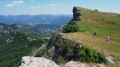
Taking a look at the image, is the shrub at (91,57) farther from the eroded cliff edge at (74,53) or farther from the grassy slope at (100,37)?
the grassy slope at (100,37)

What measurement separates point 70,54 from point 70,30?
1970cm

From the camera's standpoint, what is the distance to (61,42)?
121ft

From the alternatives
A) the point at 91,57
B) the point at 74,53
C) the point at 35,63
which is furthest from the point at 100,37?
the point at 35,63

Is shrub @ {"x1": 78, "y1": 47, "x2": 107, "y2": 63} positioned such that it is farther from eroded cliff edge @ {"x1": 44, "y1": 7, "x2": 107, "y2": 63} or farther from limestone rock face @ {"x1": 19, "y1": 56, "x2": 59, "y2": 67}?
limestone rock face @ {"x1": 19, "y1": 56, "x2": 59, "y2": 67}

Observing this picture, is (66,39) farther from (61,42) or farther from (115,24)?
(115,24)

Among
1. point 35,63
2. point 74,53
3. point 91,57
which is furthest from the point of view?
point 74,53

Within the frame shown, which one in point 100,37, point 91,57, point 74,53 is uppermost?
point 91,57

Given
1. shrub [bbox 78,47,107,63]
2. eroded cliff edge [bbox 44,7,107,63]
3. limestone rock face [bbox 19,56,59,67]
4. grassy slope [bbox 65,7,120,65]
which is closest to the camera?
limestone rock face [bbox 19,56,59,67]

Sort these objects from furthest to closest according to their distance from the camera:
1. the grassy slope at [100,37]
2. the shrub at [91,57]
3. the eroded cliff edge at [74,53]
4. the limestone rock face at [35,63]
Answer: the grassy slope at [100,37], the eroded cliff edge at [74,53], the shrub at [91,57], the limestone rock face at [35,63]

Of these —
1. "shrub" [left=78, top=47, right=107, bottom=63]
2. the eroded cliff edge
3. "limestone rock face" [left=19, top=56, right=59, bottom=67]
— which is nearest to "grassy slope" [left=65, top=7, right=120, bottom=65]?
the eroded cliff edge

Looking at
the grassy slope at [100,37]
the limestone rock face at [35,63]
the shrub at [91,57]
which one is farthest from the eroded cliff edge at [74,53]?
the limestone rock face at [35,63]

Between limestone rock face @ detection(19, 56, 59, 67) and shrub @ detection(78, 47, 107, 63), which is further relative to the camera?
shrub @ detection(78, 47, 107, 63)

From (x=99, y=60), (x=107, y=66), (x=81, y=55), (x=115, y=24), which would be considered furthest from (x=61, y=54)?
(x=115, y=24)

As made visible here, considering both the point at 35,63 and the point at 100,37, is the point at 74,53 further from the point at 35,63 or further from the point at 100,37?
the point at 100,37
